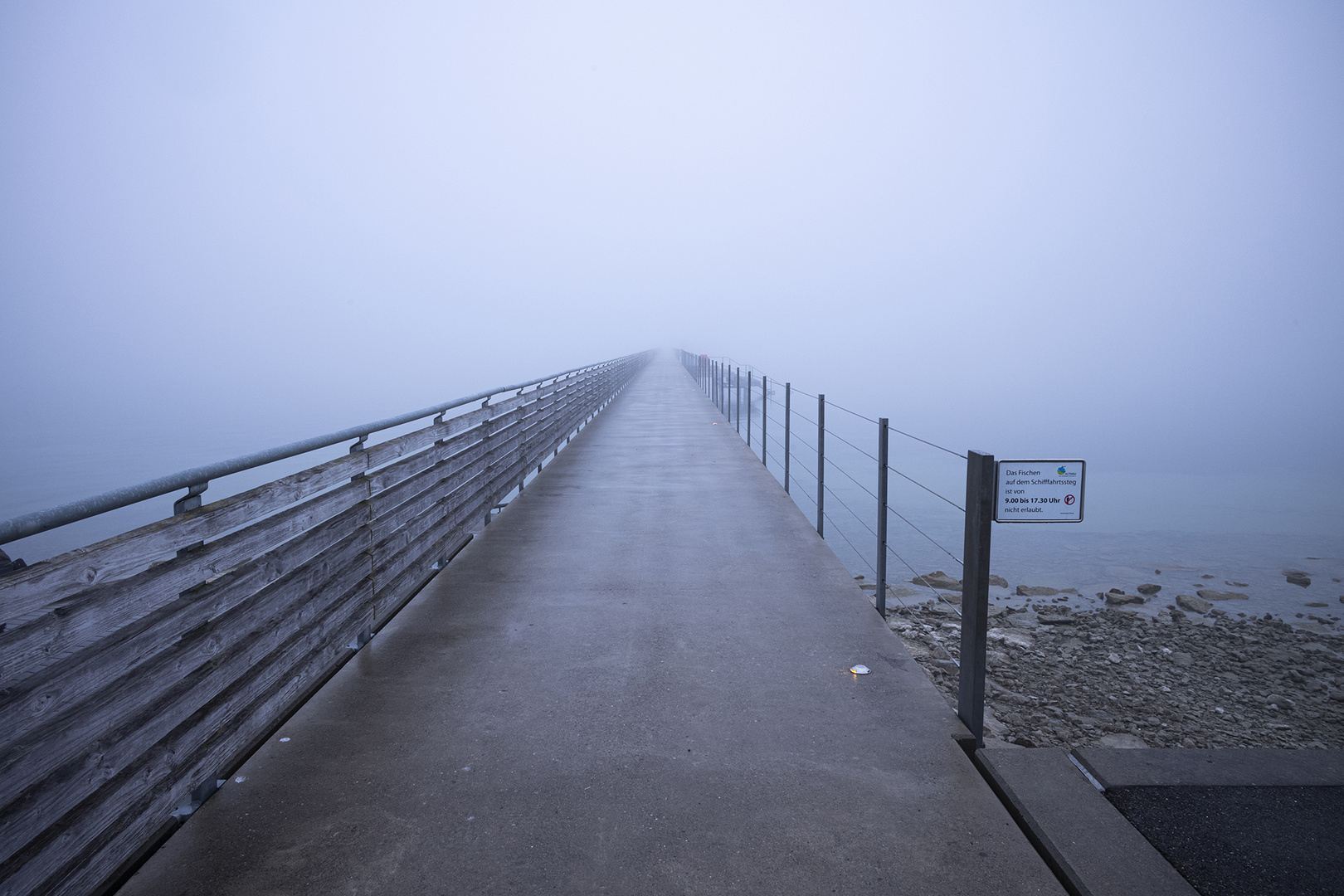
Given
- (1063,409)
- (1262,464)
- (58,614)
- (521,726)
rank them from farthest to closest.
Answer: (1063,409) < (1262,464) < (521,726) < (58,614)

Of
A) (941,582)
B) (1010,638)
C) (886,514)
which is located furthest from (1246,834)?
(941,582)

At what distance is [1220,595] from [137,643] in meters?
16.6

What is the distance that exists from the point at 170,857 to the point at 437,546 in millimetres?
3201

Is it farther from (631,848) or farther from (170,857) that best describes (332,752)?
(631,848)

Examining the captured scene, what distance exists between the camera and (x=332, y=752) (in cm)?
312

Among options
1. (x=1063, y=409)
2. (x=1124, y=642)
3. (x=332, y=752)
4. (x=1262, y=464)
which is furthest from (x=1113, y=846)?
(x=1063, y=409)

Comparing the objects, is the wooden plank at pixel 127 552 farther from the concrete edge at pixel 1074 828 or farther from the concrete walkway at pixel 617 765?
the concrete edge at pixel 1074 828

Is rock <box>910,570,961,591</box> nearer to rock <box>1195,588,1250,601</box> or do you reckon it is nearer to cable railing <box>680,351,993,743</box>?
cable railing <box>680,351,993,743</box>

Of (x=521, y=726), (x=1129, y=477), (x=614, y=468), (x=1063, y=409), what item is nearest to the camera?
(x=521, y=726)

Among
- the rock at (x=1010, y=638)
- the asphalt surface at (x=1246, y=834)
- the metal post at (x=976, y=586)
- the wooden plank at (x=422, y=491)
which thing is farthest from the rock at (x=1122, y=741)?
the wooden plank at (x=422, y=491)

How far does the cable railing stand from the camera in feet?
10.6

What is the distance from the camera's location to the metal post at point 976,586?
3.12 meters

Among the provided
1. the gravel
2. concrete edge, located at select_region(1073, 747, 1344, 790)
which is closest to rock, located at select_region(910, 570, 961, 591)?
the gravel

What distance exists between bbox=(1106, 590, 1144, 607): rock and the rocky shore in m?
1.12
